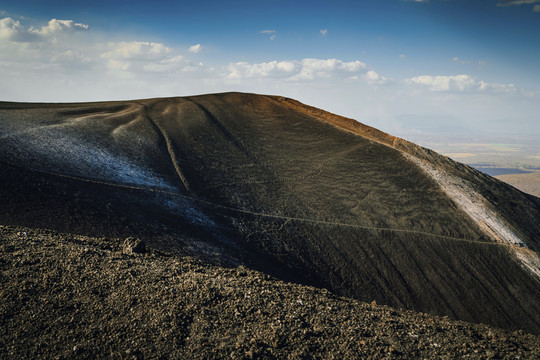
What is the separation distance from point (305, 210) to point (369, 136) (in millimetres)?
14515

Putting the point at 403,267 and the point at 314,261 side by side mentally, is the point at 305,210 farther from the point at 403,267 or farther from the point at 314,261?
the point at 403,267

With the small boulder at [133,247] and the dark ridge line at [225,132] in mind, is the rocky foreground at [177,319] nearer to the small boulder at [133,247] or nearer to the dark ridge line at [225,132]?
the small boulder at [133,247]

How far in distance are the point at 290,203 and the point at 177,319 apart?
1477cm

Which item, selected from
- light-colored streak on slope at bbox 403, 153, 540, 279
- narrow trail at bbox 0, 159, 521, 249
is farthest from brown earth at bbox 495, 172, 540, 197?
narrow trail at bbox 0, 159, 521, 249

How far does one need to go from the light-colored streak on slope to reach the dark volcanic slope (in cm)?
9

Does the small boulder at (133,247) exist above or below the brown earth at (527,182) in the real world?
above

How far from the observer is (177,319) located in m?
8.00

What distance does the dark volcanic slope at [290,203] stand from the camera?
16.1m

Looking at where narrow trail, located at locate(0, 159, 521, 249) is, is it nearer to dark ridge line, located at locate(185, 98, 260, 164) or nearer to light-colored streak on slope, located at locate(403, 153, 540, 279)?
light-colored streak on slope, located at locate(403, 153, 540, 279)

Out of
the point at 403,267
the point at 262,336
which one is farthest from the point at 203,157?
A: the point at 262,336

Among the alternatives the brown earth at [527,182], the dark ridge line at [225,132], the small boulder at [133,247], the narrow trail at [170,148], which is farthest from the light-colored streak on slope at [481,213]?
the brown earth at [527,182]

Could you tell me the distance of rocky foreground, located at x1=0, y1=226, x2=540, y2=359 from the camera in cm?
723

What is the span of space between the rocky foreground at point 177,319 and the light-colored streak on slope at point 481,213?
47.3 feet

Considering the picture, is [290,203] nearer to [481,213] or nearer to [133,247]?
[133,247]
